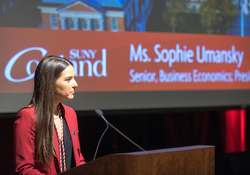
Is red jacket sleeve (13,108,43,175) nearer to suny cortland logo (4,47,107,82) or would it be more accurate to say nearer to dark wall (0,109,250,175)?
suny cortland logo (4,47,107,82)

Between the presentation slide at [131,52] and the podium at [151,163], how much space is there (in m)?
1.81

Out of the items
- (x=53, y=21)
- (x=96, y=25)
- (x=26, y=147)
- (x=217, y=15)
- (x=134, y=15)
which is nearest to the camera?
(x=26, y=147)

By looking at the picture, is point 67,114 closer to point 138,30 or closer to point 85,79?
point 85,79

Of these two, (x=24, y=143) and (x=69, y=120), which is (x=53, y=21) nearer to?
(x=69, y=120)

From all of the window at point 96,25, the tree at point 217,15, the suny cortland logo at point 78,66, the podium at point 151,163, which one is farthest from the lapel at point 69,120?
the tree at point 217,15

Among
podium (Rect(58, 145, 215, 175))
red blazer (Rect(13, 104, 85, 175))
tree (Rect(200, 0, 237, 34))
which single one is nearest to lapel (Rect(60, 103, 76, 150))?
red blazer (Rect(13, 104, 85, 175))

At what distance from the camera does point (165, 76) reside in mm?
3375

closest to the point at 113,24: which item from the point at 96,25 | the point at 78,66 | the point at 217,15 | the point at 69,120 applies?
the point at 96,25

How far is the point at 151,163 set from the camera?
1337mm

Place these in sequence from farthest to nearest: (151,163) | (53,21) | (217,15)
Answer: (217,15)
(53,21)
(151,163)

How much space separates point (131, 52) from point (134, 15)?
0.36 m

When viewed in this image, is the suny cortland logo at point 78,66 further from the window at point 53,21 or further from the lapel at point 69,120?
the lapel at point 69,120

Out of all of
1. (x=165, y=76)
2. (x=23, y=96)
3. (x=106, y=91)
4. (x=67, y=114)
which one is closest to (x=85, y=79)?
(x=106, y=91)

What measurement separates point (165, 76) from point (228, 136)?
4.64 feet
